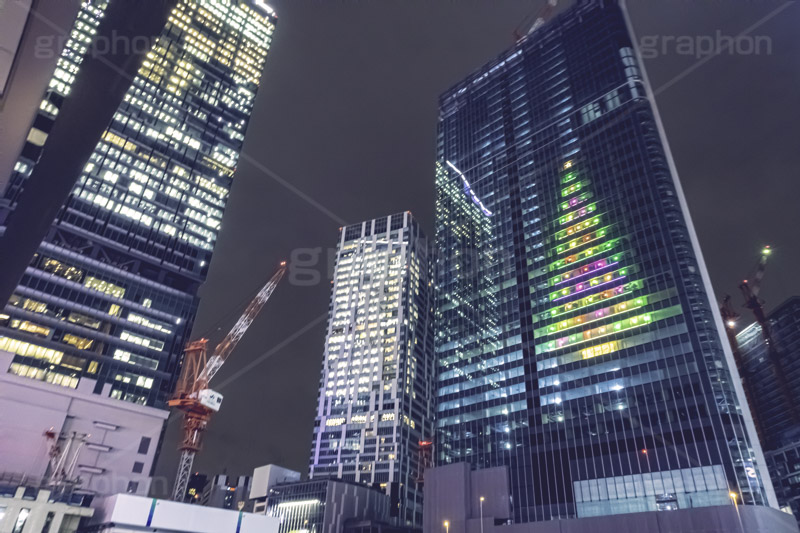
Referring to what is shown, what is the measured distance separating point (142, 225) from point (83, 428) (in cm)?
4702

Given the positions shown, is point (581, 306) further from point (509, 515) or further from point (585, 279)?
point (509, 515)

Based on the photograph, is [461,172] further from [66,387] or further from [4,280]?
[4,280]

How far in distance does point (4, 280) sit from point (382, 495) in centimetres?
17550

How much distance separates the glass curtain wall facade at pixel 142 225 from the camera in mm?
101188

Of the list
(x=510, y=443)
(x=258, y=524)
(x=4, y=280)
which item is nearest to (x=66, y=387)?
(x=258, y=524)

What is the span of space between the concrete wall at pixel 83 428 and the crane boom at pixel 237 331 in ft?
50.4

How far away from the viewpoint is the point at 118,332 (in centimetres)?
10738

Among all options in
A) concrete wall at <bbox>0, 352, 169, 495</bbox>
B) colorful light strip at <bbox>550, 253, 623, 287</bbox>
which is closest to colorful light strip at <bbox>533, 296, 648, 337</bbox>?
colorful light strip at <bbox>550, 253, 623, 287</bbox>

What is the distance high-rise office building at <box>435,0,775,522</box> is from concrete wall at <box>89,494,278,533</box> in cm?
5946

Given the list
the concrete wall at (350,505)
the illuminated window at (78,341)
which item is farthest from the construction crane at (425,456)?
the illuminated window at (78,341)

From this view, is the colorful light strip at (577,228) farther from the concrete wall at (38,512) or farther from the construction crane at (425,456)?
the concrete wall at (38,512)

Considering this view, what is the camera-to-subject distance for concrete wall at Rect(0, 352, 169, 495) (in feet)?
281

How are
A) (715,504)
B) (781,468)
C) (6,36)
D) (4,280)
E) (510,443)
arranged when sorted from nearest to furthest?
(6,36), (4,280), (715,504), (510,443), (781,468)

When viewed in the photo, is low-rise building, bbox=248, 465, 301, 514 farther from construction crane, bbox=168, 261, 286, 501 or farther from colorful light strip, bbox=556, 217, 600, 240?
colorful light strip, bbox=556, 217, 600, 240
